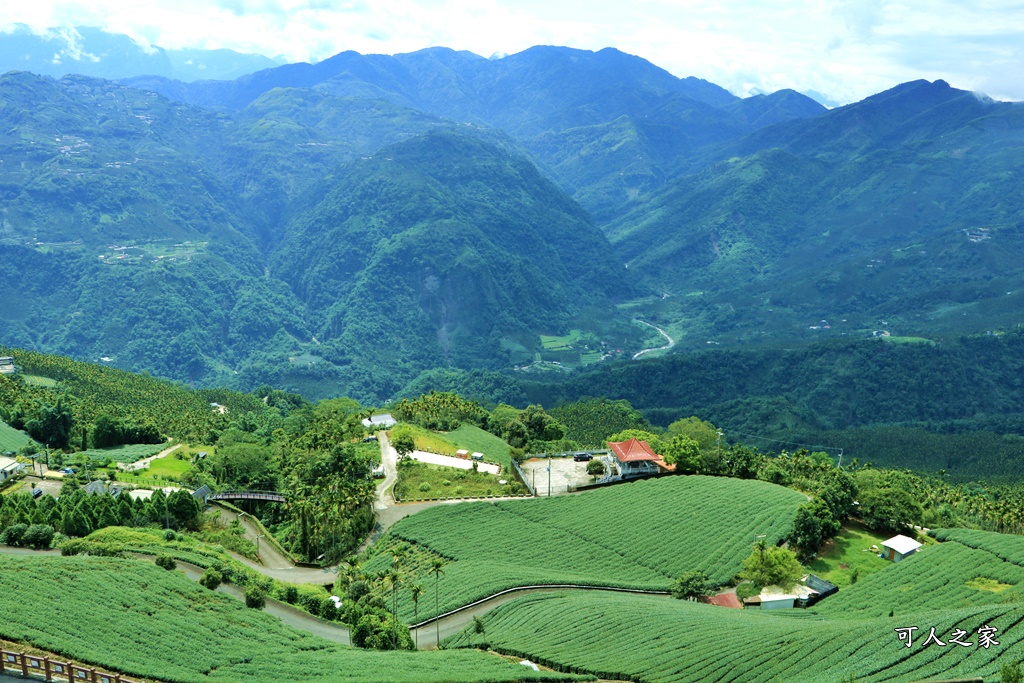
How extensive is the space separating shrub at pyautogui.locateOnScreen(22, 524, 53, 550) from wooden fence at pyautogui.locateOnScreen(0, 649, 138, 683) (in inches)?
1049

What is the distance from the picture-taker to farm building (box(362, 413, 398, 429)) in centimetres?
11712

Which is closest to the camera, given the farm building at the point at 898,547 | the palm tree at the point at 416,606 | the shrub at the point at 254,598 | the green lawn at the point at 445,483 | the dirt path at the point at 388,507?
the shrub at the point at 254,598

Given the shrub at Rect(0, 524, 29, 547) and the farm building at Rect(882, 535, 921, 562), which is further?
the farm building at Rect(882, 535, 921, 562)

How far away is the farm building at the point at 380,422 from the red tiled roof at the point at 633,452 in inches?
1518

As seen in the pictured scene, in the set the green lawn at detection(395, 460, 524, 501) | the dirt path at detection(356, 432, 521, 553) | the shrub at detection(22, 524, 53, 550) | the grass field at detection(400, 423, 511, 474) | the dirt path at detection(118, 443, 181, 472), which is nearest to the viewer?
the shrub at detection(22, 524, 53, 550)

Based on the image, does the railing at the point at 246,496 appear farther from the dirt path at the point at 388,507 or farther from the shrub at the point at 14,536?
the shrub at the point at 14,536

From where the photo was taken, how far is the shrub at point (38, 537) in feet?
186

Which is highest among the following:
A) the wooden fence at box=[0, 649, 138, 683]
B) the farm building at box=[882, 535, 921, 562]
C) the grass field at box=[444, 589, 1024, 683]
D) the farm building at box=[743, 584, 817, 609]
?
the wooden fence at box=[0, 649, 138, 683]

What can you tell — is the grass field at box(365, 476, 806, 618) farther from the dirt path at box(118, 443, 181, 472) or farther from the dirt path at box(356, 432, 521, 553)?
the dirt path at box(118, 443, 181, 472)

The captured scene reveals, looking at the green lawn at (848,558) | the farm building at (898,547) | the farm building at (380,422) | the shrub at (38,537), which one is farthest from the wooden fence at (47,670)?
the farm building at (380,422)

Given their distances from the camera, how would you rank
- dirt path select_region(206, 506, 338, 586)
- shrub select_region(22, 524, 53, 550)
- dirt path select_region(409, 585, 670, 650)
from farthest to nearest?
dirt path select_region(206, 506, 338, 586)
dirt path select_region(409, 585, 670, 650)
shrub select_region(22, 524, 53, 550)

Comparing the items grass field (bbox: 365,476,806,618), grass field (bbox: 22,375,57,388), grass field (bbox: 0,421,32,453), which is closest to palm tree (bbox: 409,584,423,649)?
grass field (bbox: 365,476,806,618)

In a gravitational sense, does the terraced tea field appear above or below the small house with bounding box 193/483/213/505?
below

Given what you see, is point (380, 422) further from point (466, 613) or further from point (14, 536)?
point (14, 536)
